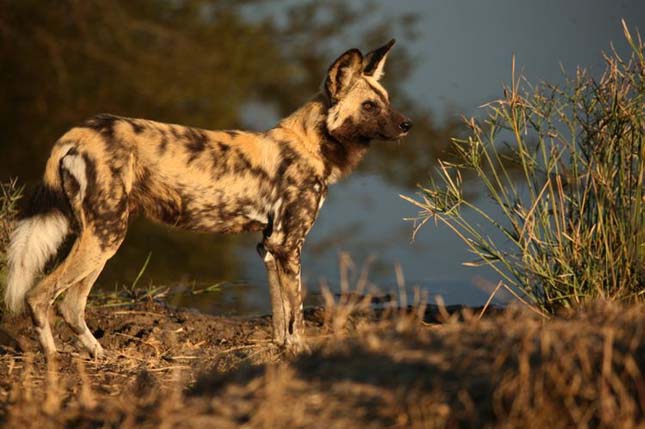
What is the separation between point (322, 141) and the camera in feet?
18.2

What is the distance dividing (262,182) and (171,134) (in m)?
0.54

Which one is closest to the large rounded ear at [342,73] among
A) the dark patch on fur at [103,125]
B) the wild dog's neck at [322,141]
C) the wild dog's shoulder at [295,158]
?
the wild dog's neck at [322,141]

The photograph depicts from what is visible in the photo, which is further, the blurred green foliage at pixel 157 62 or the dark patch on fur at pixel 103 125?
the blurred green foliage at pixel 157 62

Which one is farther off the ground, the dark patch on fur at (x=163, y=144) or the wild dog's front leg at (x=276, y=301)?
the dark patch on fur at (x=163, y=144)

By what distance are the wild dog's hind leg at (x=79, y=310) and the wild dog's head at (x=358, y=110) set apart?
1.53 m

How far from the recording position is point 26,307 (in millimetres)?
4977

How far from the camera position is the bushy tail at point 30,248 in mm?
4914

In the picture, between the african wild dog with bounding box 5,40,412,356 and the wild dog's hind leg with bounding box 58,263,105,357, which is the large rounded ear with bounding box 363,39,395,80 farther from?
the wild dog's hind leg with bounding box 58,263,105,357

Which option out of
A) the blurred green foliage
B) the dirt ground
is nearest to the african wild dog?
the dirt ground

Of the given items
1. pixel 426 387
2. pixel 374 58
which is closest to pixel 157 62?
pixel 374 58

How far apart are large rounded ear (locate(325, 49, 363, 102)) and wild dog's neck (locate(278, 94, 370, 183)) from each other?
0.33ft

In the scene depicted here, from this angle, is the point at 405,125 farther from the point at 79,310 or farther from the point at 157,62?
the point at 157,62

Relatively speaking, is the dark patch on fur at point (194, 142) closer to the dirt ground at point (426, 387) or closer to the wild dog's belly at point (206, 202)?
the wild dog's belly at point (206, 202)

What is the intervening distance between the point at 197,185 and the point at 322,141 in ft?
2.68
